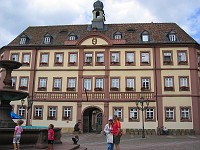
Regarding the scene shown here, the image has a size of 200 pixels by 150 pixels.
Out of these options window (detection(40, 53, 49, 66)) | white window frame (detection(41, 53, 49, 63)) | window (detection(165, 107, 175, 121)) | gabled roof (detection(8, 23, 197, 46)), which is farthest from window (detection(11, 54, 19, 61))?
window (detection(165, 107, 175, 121))

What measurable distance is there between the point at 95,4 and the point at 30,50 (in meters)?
13.7

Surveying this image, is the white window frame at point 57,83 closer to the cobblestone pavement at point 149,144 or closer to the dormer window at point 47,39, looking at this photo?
the dormer window at point 47,39

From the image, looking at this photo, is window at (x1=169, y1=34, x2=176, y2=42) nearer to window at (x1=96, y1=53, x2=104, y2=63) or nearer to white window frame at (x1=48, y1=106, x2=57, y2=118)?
window at (x1=96, y1=53, x2=104, y2=63)

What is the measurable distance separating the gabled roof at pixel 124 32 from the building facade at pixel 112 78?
0.27m

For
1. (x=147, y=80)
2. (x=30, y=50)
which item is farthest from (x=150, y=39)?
(x=30, y=50)

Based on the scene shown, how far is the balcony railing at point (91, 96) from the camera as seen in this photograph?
3281 centimetres

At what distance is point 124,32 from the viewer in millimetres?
37781

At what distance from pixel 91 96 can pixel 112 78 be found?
3.71 meters

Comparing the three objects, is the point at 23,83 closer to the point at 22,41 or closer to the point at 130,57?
the point at 22,41

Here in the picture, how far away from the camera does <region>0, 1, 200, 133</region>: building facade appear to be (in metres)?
32.2

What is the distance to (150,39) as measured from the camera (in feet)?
116

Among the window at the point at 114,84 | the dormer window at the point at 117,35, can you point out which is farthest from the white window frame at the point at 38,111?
the dormer window at the point at 117,35

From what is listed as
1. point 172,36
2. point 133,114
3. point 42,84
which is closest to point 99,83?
point 133,114

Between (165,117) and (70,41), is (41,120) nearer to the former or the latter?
(70,41)
